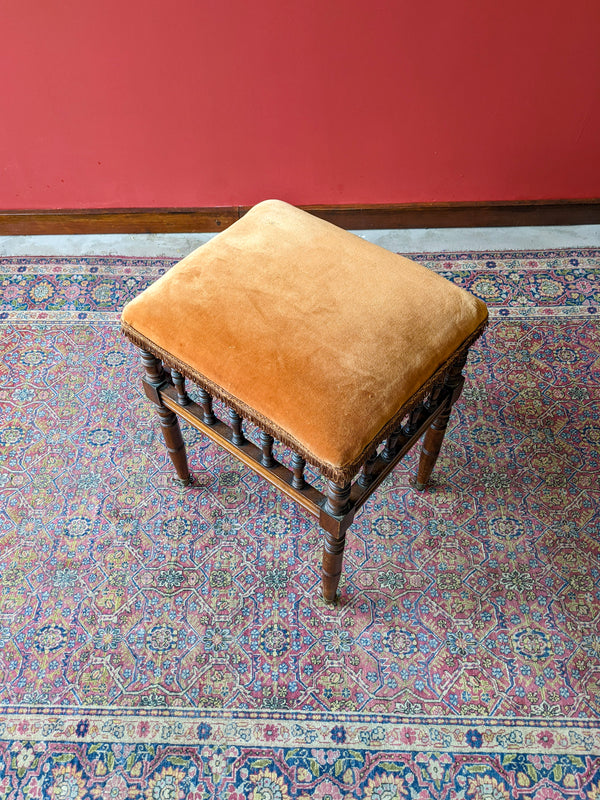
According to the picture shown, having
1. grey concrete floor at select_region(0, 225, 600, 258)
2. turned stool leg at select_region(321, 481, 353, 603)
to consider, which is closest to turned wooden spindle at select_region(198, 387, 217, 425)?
turned stool leg at select_region(321, 481, 353, 603)

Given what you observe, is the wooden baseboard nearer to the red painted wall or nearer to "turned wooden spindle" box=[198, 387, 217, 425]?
the red painted wall

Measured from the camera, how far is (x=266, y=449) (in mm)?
1229

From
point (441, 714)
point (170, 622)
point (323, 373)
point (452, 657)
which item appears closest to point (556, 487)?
point (452, 657)

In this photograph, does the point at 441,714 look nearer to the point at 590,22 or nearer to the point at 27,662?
the point at 27,662

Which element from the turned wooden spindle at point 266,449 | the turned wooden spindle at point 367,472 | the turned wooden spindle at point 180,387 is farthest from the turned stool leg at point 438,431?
the turned wooden spindle at point 180,387

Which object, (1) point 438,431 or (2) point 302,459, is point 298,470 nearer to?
(2) point 302,459

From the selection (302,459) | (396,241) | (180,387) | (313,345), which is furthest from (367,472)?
(396,241)

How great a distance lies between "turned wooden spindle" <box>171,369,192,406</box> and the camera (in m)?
1.28

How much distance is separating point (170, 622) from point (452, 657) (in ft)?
1.99

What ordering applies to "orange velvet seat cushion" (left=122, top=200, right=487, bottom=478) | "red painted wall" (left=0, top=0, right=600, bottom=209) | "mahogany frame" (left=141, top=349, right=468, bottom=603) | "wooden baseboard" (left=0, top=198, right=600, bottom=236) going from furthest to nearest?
"wooden baseboard" (left=0, top=198, right=600, bottom=236) → "red painted wall" (left=0, top=0, right=600, bottom=209) → "mahogany frame" (left=141, top=349, right=468, bottom=603) → "orange velvet seat cushion" (left=122, top=200, right=487, bottom=478)

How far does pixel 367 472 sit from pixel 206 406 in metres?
0.35

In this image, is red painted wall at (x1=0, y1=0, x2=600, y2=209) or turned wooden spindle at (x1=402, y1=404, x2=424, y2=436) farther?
red painted wall at (x1=0, y1=0, x2=600, y2=209)

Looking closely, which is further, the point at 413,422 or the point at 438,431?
the point at 438,431

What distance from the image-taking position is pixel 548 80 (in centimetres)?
188
